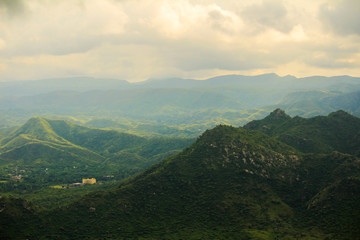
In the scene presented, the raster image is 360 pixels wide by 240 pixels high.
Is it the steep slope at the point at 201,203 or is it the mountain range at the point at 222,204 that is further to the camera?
the steep slope at the point at 201,203

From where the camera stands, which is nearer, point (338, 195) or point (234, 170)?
point (338, 195)

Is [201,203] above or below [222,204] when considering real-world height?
below

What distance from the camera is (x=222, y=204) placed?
149m

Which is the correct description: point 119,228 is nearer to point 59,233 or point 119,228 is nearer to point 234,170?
point 59,233

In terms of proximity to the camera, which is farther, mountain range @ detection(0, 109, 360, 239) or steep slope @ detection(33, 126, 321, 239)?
steep slope @ detection(33, 126, 321, 239)

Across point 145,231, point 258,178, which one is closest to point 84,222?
point 145,231

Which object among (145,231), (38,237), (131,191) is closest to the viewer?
(38,237)

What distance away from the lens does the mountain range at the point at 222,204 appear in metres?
131

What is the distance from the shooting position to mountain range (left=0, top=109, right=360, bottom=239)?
13062cm

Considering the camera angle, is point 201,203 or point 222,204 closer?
point 222,204

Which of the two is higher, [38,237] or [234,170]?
[234,170]

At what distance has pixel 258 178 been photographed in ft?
549

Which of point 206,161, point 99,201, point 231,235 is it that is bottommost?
point 231,235

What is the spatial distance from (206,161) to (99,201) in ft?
218
